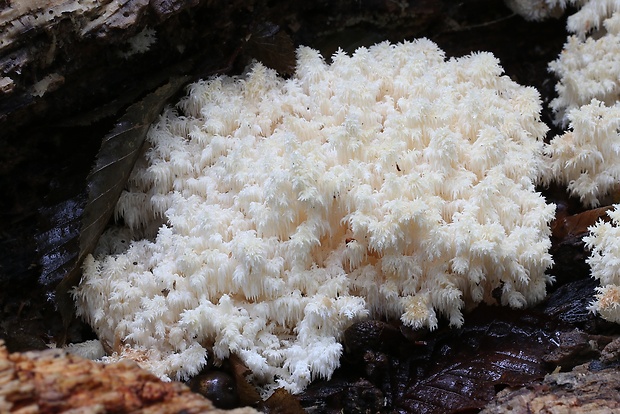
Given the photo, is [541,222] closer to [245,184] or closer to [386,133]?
[386,133]

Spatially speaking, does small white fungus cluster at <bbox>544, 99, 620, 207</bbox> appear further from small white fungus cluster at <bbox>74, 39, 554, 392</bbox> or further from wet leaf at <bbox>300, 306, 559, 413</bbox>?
wet leaf at <bbox>300, 306, 559, 413</bbox>

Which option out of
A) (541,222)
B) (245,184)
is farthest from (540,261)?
(245,184)

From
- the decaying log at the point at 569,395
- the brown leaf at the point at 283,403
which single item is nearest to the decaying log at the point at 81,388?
the brown leaf at the point at 283,403

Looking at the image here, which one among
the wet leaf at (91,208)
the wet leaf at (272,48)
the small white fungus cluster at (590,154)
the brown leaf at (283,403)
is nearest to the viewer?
the brown leaf at (283,403)

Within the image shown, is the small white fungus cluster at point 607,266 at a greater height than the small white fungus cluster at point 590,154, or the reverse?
the small white fungus cluster at point 590,154

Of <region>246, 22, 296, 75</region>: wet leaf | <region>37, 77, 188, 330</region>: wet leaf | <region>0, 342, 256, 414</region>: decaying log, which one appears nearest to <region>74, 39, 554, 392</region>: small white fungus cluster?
<region>37, 77, 188, 330</region>: wet leaf

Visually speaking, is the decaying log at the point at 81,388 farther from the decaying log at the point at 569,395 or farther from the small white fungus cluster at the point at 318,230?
the decaying log at the point at 569,395

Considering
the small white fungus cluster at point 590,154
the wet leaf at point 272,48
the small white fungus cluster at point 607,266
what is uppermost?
the wet leaf at point 272,48

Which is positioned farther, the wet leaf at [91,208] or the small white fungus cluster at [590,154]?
the small white fungus cluster at [590,154]

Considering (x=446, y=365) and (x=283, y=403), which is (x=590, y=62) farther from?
(x=283, y=403)
